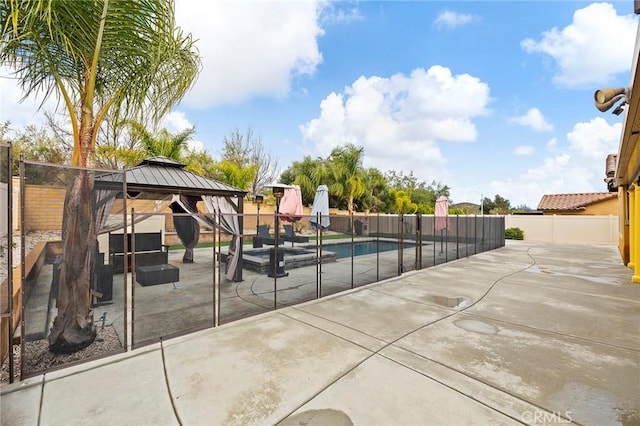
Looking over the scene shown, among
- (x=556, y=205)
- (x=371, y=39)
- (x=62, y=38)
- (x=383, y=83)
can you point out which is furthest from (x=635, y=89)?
(x=556, y=205)

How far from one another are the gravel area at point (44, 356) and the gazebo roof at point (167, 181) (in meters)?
3.30

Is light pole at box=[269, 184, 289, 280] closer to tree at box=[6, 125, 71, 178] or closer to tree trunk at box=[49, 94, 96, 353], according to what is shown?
tree trunk at box=[49, 94, 96, 353]

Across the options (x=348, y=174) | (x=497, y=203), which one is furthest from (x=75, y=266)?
(x=497, y=203)

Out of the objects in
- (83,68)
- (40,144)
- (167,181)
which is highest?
(40,144)

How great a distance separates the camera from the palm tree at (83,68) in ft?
10.6

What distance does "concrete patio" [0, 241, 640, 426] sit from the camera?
238 centimetres

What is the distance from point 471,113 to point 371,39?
32.1ft

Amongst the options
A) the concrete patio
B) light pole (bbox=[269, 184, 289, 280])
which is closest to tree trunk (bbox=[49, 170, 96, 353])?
the concrete patio

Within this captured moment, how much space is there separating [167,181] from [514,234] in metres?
20.5

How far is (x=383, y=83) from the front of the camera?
64.0 feet

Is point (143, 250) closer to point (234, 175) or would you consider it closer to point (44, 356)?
point (44, 356)

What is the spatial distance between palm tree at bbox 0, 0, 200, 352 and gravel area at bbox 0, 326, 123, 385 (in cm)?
8

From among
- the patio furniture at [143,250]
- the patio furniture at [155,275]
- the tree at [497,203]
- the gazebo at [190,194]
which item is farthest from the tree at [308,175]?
the tree at [497,203]

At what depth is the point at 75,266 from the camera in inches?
133
